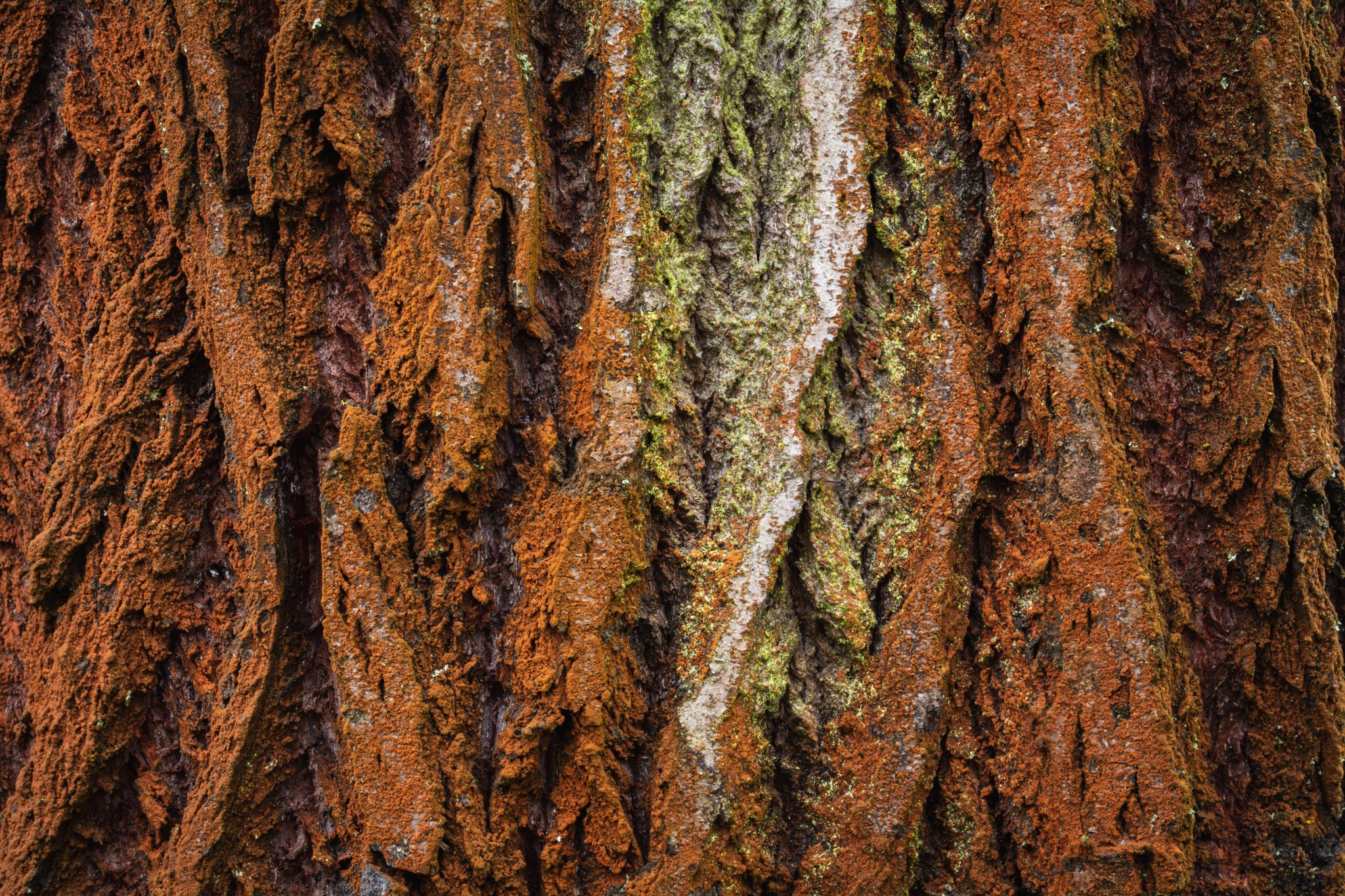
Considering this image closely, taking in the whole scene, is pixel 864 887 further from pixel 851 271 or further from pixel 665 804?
pixel 851 271

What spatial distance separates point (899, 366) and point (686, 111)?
553 millimetres

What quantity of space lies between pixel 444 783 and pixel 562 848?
0.21 m

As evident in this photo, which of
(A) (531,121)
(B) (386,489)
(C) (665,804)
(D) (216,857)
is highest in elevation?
(A) (531,121)

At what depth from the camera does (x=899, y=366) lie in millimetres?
1267

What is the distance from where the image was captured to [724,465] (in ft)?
4.10

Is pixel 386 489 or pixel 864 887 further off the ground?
pixel 386 489

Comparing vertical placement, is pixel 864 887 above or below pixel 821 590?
below

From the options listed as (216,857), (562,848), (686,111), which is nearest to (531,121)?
(686,111)

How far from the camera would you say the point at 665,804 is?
118 centimetres

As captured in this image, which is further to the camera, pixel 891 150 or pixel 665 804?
pixel 891 150

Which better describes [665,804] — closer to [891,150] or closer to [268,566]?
[268,566]

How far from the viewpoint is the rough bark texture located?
1.19 meters

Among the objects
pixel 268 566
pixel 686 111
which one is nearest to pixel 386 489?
pixel 268 566

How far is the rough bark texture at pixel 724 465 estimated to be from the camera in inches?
46.9
